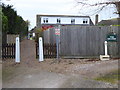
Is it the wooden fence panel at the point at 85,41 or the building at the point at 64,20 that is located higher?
the building at the point at 64,20

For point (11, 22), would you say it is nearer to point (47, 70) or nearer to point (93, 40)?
point (93, 40)

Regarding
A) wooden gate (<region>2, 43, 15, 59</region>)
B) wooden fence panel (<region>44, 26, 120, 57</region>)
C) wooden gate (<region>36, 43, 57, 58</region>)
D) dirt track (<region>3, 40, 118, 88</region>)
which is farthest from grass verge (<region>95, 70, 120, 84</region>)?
wooden gate (<region>2, 43, 15, 59</region>)

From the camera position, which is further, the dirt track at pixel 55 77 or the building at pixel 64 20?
the building at pixel 64 20

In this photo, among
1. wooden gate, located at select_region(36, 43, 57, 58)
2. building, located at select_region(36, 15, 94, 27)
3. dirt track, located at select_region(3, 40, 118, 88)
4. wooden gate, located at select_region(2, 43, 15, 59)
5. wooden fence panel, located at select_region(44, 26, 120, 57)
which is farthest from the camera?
building, located at select_region(36, 15, 94, 27)

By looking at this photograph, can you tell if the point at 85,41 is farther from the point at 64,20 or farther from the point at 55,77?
the point at 64,20

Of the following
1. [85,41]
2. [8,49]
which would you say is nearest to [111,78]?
[85,41]

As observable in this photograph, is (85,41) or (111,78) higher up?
(85,41)

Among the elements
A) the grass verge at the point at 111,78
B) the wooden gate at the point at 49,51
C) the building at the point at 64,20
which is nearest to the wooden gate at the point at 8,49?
the wooden gate at the point at 49,51

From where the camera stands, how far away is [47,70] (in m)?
7.67

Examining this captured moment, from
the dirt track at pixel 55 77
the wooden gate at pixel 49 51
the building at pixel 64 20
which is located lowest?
the dirt track at pixel 55 77

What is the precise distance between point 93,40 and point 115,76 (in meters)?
4.54

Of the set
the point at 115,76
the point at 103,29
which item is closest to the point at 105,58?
the point at 103,29

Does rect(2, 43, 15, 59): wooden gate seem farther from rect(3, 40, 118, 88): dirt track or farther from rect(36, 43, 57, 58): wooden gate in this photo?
rect(3, 40, 118, 88): dirt track

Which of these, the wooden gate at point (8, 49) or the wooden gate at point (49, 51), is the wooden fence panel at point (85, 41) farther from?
the wooden gate at point (8, 49)
